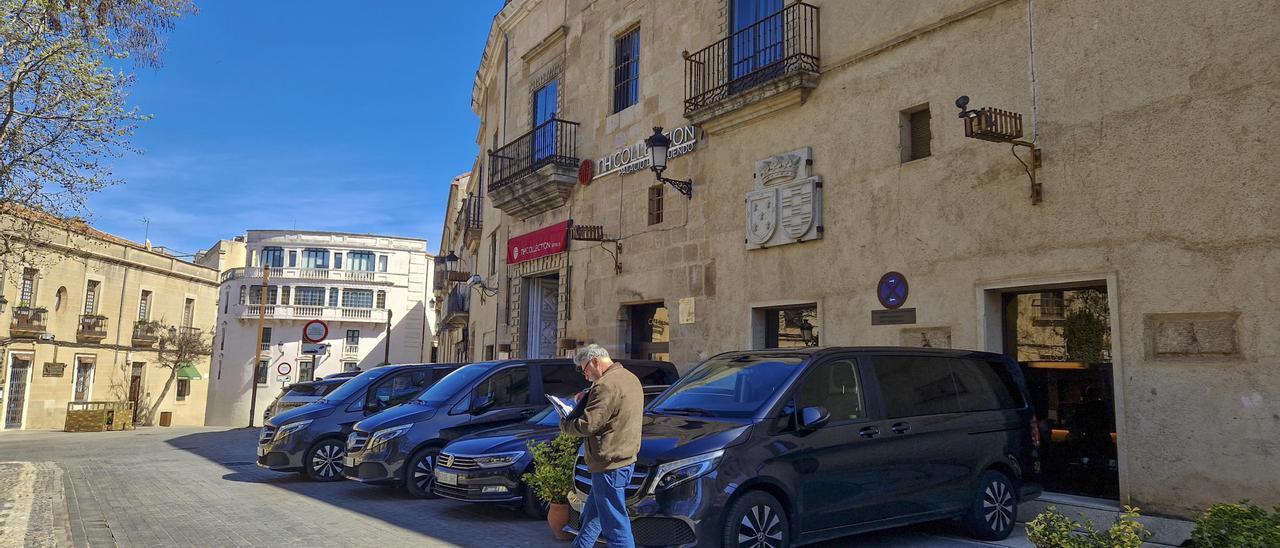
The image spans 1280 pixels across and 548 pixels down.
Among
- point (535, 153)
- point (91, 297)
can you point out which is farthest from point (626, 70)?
point (91, 297)

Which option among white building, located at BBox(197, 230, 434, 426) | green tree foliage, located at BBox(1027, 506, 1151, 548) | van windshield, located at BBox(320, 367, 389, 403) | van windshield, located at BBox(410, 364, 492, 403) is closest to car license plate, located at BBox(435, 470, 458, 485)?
van windshield, located at BBox(410, 364, 492, 403)

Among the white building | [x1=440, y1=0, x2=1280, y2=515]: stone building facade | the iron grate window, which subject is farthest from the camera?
the white building

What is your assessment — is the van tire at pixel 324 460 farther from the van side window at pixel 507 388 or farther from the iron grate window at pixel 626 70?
the iron grate window at pixel 626 70

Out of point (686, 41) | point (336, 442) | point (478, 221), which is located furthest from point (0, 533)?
point (478, 221)

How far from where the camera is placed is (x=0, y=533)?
24.4 feet

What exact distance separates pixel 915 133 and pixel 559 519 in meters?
6.97

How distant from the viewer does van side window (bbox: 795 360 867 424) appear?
21.6 feet

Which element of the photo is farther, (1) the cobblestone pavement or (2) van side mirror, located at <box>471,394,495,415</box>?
(2) van side mirror, located at <box>471,394,495,415</box>

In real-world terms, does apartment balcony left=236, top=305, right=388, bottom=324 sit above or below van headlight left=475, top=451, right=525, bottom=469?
above

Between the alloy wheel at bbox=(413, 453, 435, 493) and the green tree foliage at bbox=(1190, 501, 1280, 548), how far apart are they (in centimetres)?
787

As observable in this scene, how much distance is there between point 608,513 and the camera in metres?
5.63

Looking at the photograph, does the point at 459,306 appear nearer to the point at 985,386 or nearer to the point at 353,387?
the point at 353,387

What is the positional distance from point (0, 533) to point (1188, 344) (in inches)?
432

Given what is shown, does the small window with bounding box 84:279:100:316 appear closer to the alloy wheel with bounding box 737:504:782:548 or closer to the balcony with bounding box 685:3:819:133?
the balcony with bounding box 685:3:819:133
